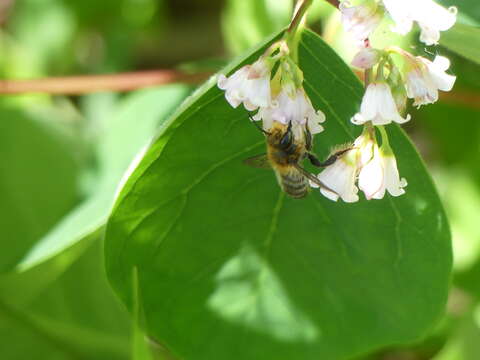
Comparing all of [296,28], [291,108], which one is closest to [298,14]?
[296,28]

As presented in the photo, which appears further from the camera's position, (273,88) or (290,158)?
(290,158)

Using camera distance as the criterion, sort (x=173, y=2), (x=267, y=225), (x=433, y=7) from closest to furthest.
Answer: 1. (x=433, y=7)
2. (x=267, y=225)
3. (x=173, y=2)

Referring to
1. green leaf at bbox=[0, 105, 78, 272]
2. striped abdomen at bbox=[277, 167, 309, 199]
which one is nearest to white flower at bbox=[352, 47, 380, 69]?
striped abdomen at bbox=[277, 167, 309, 199]

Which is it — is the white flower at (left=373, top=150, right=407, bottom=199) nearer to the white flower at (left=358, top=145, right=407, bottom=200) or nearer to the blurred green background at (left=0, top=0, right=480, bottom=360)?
the white flower at (left=358, top=145, right=407, bottom=200)

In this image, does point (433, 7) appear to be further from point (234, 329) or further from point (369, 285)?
point (234, 329)

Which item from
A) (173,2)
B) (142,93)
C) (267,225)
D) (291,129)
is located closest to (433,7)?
(291,129)

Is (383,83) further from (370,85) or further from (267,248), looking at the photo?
(267,248)


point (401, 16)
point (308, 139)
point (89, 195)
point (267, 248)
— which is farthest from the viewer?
point (89, 195)
